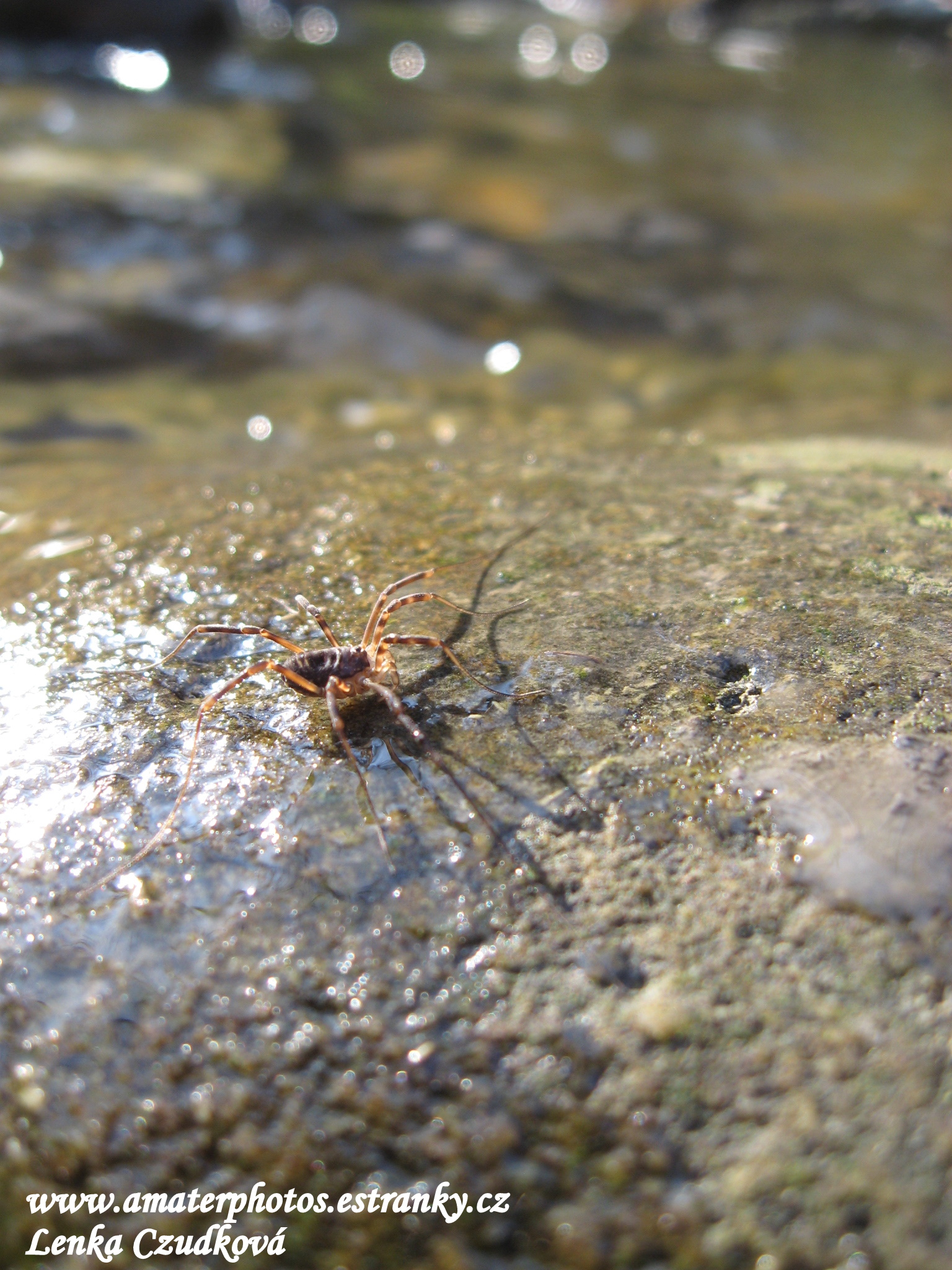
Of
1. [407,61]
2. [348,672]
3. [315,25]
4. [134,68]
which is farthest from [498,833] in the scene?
[315,25]

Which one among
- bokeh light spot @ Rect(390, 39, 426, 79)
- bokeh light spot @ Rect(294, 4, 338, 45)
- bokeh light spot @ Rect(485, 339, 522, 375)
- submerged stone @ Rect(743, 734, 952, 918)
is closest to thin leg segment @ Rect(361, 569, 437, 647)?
submerged stone @ Rect(743, 734, 952, 918)

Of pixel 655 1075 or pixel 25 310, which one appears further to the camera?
pixel 25 310

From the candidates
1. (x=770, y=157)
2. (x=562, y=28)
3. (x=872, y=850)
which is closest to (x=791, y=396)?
(x=872, y=850)

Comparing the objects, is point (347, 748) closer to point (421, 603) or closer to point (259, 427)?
point (421, 603)

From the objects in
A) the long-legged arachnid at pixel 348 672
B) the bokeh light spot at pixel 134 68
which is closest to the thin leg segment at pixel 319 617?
the long-legged arachnid at pixel 348 672

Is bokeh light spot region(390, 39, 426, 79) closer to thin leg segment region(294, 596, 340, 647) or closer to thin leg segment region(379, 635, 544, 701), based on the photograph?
thin leg segment region(294, 596, 340, 647)

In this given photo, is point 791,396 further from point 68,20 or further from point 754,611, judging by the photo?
point 68,20

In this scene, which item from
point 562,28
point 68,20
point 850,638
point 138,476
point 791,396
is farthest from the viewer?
point 562,28
